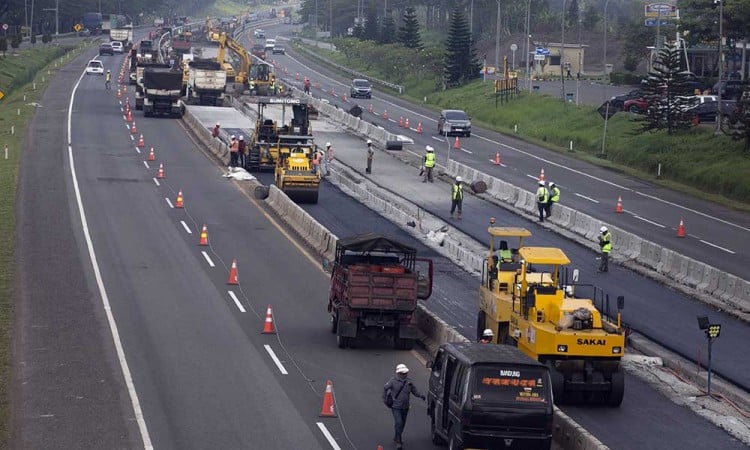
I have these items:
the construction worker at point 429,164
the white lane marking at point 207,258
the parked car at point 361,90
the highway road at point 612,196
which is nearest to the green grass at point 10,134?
the white lane marking at point 207,258

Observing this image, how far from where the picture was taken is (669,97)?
71.0 meters

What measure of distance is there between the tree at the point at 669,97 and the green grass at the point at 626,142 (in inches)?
28.1

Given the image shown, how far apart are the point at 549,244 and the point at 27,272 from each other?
17262mm

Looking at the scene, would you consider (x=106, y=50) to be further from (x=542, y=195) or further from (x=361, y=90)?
(x=542, y=195)

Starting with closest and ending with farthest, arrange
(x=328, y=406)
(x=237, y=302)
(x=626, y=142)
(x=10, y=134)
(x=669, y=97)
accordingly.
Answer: (x=328, y=406) < (x=237, y=302) < (x=10, y=134) < (x=669, y=97) < (x=626, y=142)

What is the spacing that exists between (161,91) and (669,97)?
3182 cm

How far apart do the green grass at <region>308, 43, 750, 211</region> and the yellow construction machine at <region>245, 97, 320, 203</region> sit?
17.6 metres

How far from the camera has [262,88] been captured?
100750 millimetres

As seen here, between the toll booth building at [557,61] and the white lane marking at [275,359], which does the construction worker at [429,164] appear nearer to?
the white lane marking at [275,359]

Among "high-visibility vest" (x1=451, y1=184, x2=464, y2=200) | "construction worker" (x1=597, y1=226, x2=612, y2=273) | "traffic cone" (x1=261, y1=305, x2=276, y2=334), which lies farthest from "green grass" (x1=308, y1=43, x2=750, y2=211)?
"traffic cone" (x1=261, y1=305, x2=276, y2=334)

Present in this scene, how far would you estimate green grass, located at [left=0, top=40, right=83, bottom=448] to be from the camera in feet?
88.7

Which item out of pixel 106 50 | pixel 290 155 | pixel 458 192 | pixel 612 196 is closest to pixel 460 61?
pixel 106 50

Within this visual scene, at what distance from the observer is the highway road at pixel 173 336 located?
22062mm

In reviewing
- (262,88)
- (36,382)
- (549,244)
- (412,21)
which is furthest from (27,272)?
(412,21)
